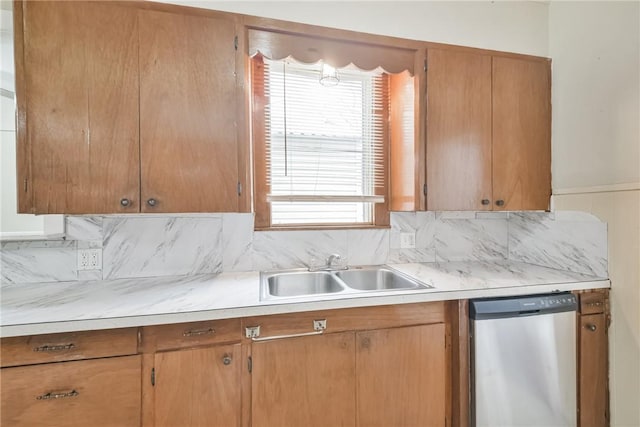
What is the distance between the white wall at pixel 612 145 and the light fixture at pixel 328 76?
137 cm

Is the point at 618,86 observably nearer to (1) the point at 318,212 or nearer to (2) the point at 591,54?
(2) the point at 591,54

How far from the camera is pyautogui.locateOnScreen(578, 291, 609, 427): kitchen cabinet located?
1.51 metres

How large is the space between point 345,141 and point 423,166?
0.58m

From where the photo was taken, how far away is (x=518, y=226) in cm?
212

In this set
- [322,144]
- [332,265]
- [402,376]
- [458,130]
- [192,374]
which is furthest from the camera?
[322,144]

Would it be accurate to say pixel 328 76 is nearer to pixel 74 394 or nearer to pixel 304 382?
pixel 304 382

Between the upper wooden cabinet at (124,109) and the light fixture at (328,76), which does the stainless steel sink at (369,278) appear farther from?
the light fixture at (328,76)

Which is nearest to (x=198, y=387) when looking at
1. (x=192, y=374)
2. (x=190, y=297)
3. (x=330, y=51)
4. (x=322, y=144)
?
(x=192, y=374)

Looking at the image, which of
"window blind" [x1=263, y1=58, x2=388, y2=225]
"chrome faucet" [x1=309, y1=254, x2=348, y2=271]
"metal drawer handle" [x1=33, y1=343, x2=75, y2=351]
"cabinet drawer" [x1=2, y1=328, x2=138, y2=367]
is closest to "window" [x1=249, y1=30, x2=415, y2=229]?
"window blind" [x1=263, y1=58, x2=388, y2=225]

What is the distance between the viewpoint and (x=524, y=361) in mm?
1411

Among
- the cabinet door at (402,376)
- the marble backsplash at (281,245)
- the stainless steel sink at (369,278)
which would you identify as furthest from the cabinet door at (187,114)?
the cabinet door at (402,376)

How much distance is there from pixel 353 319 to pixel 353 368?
0.71 ft

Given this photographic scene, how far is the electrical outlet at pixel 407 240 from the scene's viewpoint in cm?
203

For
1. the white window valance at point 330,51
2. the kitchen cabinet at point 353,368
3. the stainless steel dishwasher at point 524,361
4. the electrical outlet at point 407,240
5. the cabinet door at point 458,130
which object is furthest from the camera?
the electrical outlet at point 407,240
